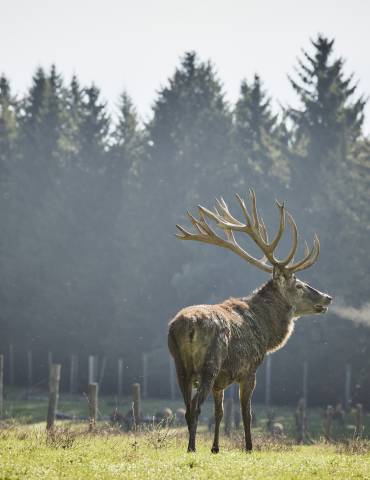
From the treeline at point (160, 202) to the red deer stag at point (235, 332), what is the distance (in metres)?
→ 21.4

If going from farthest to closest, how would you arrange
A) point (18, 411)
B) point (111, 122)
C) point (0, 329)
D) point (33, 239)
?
point (111, 122) < point (33, 239) < point (0, 329) < point (18, 411)

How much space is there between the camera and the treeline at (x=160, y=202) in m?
39.6

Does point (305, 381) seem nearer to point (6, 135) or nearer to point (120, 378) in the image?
point (120, 378)

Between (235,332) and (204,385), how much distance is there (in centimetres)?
136

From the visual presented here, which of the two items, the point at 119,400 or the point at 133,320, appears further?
the point at 133,320

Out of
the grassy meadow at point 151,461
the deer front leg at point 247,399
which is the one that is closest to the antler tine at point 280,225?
the deer front leg at point 247,399

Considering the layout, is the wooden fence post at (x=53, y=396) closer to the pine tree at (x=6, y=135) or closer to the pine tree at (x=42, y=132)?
the pine tree at (x=42, y=132)

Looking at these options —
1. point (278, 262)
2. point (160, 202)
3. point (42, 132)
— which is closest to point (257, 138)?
point (160, 202)

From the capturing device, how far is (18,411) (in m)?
32.1

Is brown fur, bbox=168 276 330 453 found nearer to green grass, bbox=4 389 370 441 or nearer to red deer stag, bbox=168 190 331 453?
red deer stag, bbox=168 190 331 453

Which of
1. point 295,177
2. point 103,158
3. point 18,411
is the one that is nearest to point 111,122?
point 103,158

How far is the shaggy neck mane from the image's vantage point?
1304cm

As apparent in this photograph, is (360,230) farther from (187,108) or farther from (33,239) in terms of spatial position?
(33,239)

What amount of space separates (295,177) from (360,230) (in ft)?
21.0
